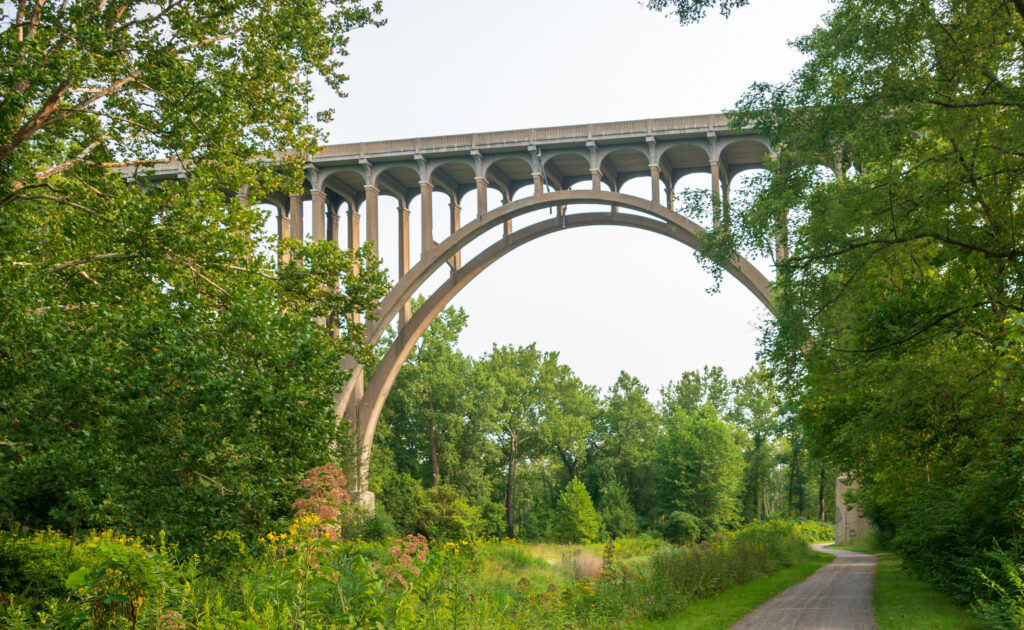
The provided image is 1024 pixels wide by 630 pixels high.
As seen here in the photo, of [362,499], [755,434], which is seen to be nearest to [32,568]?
[362,499]

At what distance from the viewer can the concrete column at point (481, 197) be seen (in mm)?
25922

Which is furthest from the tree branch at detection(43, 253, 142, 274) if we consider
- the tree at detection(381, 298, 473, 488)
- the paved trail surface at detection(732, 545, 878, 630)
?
the tree at detection(381, 298, 473, 488)

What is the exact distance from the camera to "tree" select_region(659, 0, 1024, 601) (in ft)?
33.1

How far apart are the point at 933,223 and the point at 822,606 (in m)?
6.45

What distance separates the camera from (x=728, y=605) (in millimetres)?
13320

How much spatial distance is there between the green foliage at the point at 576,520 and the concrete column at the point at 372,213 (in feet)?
59.9

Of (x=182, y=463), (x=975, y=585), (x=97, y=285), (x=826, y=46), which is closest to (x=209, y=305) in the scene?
(x=97, y=285)

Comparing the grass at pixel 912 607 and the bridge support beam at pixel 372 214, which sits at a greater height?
the bridge support beam at pixel 372 214

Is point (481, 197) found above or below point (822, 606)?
above

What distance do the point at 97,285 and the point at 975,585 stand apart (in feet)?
40.1

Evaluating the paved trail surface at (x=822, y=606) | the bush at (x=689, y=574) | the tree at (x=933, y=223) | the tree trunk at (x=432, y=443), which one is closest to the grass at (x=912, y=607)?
the paved trail surface at (x=822, y=606)

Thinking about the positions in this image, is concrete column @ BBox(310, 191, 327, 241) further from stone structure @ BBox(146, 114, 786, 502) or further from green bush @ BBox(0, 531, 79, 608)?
green bush @ BBox(0, 531, 79, 608)

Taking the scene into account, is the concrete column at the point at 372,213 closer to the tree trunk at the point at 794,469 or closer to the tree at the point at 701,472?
the tree at the point at 701,472

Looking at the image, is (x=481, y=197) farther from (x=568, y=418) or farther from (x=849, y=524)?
(x=568, y=418)
